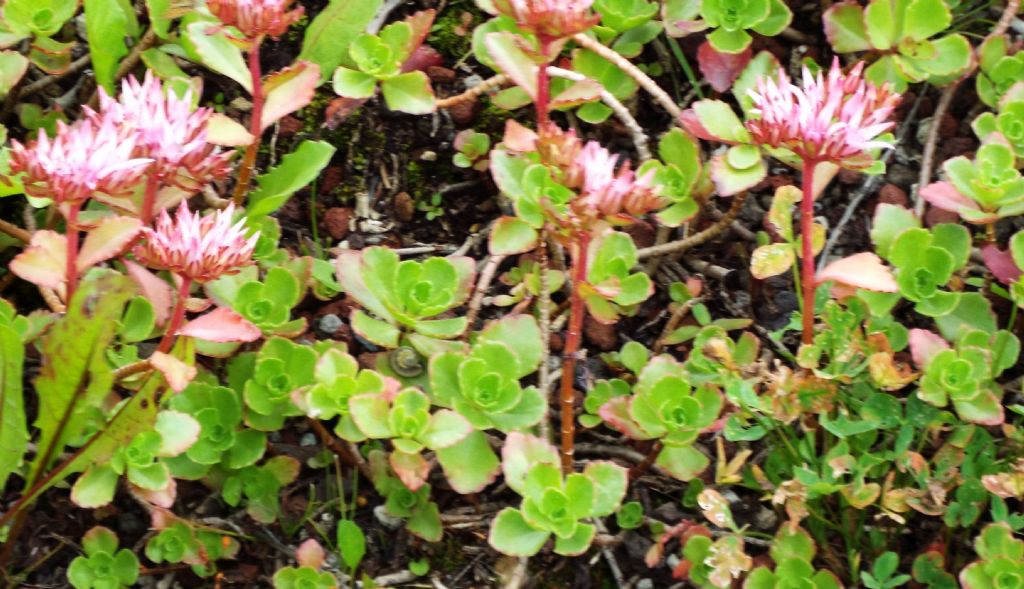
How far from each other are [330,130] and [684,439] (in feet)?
3.42

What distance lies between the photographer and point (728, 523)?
77.1 inches

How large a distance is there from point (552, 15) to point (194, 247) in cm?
71

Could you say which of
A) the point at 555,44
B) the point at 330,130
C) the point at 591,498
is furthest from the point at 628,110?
the point at 591,498

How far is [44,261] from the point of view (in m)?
1.90

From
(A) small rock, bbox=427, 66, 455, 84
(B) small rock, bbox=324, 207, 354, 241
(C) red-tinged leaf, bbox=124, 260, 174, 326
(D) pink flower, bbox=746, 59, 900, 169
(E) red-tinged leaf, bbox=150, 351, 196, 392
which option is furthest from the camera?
(A) small rock, bbox=427, 66, 455, 84

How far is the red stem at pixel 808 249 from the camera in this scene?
1935 millimetres

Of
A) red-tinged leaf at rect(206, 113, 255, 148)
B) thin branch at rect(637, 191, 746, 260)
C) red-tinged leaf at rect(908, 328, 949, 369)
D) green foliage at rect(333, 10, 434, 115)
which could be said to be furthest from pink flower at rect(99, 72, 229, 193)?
red-tinged leaf at rect(908, 328, 949, 369)

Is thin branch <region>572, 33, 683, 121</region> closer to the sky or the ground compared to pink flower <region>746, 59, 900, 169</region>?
closer to the ground

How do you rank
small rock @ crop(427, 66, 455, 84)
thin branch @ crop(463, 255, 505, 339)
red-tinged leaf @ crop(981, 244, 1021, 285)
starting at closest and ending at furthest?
red-tinged leaf @ crop(981, 244, 1021, 285), thin branch @ crop(463, 255, 505, 339), small rock @ crop(427, 66, 455, 84)

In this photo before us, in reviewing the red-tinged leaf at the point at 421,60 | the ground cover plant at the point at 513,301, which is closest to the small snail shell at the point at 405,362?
the ground cover plant at the point at 513,301

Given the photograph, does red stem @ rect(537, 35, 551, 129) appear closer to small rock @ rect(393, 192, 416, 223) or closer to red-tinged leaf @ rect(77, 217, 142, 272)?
small rock @ rect(393, 192, 416, 223)

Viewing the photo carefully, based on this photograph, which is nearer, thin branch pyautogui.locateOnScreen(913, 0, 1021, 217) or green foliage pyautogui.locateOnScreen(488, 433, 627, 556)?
green foliage pyautogui.locateOnScreen(488, 433, 627, 556)

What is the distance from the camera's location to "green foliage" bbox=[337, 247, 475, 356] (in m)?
2.08

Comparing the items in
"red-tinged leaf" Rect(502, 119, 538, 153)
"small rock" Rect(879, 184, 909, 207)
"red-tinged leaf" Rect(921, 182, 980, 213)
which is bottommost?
"small rock" Rect(879, 184, 909, 207)
